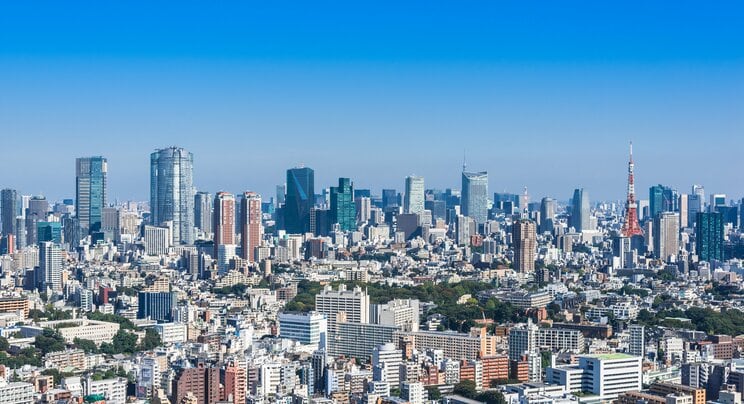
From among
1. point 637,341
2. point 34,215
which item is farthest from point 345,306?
point 34,215

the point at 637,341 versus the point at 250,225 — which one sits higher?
the point at 250,225

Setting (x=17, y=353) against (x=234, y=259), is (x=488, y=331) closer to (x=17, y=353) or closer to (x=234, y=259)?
(x=17, y=353)

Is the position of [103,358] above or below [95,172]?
below

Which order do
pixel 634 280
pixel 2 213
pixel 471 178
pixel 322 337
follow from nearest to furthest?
1. pixel 322 337
2. pixel 634 280
3. pixel 2 213
4. pixel 471 178

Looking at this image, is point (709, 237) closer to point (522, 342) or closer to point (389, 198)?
point (522, 342)

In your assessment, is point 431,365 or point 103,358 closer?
point 431,365

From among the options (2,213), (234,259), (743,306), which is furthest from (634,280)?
(2,213)
